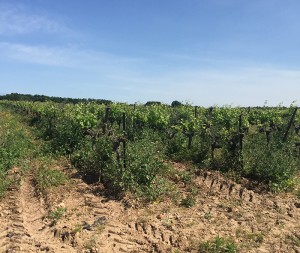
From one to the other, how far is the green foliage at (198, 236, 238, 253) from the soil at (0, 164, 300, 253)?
12 centimetres

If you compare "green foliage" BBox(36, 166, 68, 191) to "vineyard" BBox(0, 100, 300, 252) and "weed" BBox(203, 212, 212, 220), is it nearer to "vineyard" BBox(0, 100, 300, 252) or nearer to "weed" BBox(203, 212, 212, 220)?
"vineyard" BBox(0, 100, 300, 252)

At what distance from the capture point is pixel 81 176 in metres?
9.88

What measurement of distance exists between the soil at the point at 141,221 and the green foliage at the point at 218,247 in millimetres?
120

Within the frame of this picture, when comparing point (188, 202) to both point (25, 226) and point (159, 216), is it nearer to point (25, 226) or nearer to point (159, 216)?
point (159, 216)

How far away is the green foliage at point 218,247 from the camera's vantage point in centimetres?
558

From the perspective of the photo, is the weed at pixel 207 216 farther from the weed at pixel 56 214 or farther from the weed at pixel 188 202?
the weed at pixel 56 214

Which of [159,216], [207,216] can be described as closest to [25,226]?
[159,216]

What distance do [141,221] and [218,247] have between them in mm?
1675

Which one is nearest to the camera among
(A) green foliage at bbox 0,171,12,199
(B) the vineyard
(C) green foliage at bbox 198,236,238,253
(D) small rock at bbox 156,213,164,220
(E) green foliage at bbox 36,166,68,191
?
(C) green foliage at bbox 198,236,238,253

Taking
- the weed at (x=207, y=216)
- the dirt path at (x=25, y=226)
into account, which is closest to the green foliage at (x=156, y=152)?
the weed at (x=207, y=216)

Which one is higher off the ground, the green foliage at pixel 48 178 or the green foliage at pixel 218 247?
the green foliage at pixel 48 178

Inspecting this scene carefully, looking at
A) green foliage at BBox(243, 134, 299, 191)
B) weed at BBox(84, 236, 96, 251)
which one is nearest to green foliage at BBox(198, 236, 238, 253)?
weed at BBox(84, 236, 96, 251)

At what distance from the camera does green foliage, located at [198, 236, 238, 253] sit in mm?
5582

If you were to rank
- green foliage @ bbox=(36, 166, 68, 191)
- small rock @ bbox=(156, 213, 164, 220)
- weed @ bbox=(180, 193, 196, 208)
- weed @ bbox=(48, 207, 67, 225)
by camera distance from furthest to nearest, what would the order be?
green foliage @ bbox=(36, 166, 68, 191)
weed @ bbox=(180, 193, 196, 208)
small rock @ bbox=(156, 213, 164, 220)
weed @ bbox=(48, 207, 67, 225)
